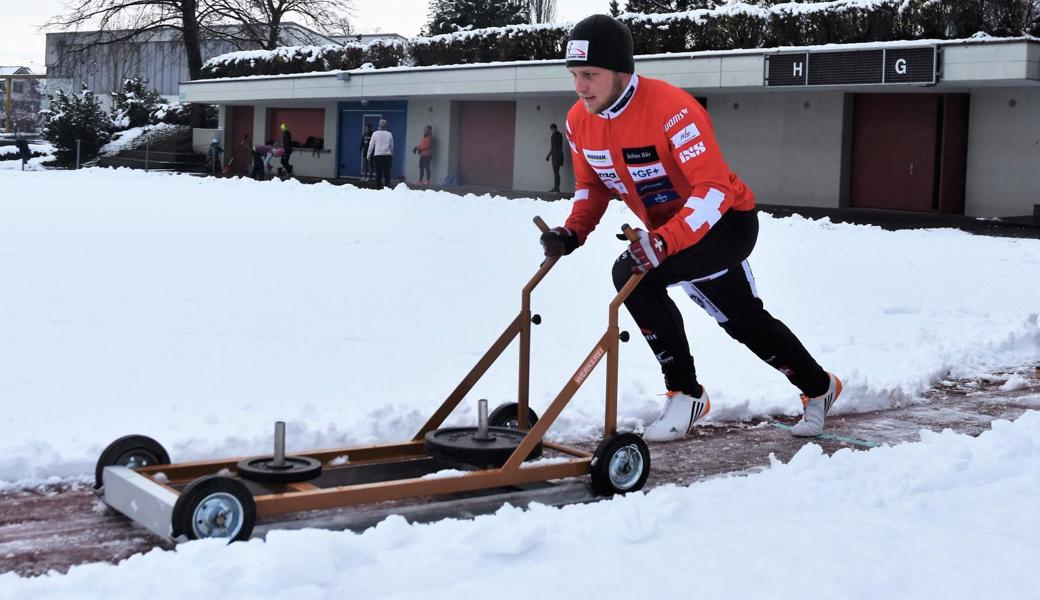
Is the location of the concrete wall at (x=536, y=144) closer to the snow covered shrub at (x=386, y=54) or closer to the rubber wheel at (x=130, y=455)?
the snow covered shrub at (x=386, y=54)

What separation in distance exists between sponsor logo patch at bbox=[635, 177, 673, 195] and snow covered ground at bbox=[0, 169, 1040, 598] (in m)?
1.13

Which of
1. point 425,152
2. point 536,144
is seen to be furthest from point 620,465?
point 425,152

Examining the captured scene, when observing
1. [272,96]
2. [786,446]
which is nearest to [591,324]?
[786,446]

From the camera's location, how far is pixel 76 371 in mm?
5801

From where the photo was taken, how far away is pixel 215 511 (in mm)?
3277

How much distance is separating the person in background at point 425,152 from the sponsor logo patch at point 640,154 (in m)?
28.1

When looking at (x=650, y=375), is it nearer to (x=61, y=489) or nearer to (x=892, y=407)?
(x=892, y=407)

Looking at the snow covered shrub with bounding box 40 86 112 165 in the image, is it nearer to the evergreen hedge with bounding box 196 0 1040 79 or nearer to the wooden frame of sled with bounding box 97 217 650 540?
the evergreen hedge with bounding box 196 0 1040 79

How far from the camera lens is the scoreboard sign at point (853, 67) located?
69.9 ft

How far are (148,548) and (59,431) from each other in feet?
4.76

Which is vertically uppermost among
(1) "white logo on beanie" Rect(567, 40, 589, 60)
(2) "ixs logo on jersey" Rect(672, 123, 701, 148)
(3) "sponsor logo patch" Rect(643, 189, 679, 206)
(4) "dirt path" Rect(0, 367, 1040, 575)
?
(1) "white logo on beanie" Rect(567, 40, 589, 60)

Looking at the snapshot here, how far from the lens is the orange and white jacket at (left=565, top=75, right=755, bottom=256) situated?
4.39m

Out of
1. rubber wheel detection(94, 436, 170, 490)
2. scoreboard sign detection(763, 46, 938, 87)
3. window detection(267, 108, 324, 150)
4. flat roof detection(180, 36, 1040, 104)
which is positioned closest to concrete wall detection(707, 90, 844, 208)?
flat roof detection(180, 36, 1040, 104)

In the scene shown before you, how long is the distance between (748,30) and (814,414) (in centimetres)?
2039
